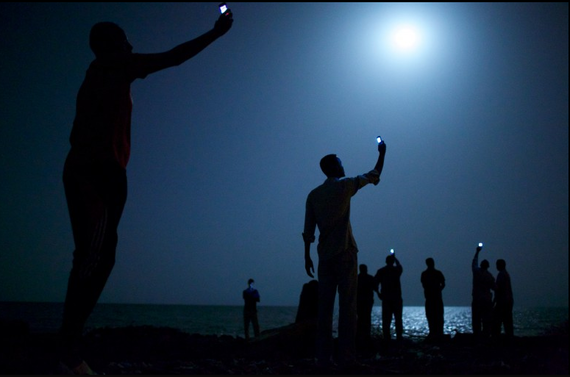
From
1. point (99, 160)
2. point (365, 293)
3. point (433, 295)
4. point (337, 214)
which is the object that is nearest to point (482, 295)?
point (433, 295)

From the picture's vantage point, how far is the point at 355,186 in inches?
157

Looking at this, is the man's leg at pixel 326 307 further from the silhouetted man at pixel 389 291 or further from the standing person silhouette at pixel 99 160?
the silhouetted man at pixel 389 291

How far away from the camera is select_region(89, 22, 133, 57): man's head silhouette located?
2.70m

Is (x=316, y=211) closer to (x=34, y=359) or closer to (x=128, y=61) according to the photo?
(x=128, y=61)

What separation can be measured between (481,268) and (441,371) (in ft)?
28.6

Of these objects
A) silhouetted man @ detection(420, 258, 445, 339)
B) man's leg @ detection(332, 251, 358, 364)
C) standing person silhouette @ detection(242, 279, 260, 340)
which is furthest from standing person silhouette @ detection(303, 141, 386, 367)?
standing person silhouette @ detection(242, 279, 260, 340)

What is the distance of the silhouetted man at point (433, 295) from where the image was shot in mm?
11953

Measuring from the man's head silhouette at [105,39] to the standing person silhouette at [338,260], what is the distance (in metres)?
2.25

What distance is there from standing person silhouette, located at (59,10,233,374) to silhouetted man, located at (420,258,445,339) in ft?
36.0

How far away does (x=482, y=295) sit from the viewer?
11.5 metres

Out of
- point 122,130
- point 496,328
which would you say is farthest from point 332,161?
point 496,328

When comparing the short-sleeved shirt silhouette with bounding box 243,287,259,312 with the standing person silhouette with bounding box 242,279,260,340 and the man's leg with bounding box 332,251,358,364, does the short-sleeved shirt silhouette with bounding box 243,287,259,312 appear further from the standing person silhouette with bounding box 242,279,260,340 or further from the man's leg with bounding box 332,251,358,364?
the man's leg with bounding box 332,251,358,364

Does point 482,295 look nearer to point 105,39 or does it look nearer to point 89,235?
point 89,235

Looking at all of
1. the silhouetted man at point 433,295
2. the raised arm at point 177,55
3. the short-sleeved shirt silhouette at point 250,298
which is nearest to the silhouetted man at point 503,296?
the silhouetted man at point 433,295
